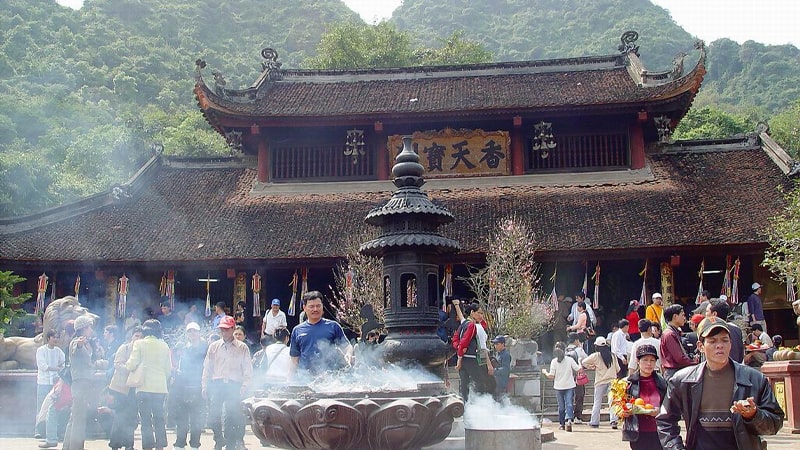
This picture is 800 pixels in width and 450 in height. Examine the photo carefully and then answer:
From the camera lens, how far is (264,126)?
21.2 m

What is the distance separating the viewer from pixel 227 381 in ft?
27.7

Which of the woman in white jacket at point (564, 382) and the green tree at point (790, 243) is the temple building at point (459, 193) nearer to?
the green tree at point (790, 243)

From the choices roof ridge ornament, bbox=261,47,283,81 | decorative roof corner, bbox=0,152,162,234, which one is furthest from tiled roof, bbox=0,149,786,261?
roof ridge ornament, bbox=261,47,283,81

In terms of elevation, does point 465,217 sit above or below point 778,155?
below

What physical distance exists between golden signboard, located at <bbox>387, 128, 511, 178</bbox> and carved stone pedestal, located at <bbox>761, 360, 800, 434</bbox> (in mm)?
10826

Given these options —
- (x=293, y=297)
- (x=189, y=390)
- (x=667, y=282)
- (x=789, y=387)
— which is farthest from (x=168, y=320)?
(x=789, y=387)

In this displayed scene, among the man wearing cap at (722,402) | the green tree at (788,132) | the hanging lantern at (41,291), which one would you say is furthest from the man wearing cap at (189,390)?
the green tree at (788,132)

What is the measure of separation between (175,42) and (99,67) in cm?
1087

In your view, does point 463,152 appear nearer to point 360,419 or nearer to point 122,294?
point 122,294

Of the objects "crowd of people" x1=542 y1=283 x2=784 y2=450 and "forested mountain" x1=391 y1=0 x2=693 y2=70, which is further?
"forested mountain" x1=391 y1=0 x2=693 y2=70

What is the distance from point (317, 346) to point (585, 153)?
15.3 metres

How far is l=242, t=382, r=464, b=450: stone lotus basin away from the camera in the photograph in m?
5.63

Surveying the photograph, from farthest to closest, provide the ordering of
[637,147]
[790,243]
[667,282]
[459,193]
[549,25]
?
[549,25], [637,147], [459,193], [667,282], [790,243]

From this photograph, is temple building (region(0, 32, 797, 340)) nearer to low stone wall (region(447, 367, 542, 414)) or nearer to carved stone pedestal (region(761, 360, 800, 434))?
low stone wall (region(447, 367, 542, 414))
